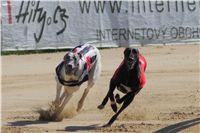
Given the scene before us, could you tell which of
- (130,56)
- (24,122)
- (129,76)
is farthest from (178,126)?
(24,122)

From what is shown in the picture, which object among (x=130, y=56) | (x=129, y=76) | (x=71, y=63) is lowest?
(x=129, y=76)

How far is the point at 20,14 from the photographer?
20500mm

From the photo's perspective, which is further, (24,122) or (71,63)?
(24,122)

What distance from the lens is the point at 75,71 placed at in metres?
10.5

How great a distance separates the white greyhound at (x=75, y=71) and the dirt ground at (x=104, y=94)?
302 millimetres

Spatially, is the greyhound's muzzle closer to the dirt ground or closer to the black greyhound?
the black greyhound

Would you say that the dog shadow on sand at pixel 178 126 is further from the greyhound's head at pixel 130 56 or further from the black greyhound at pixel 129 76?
the greyhound's head at pixel 130 56

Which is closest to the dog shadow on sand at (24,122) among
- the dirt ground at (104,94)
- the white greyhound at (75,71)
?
the dirt ground at (104,94)

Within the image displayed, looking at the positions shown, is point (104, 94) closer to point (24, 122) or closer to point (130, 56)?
point (24, 122)

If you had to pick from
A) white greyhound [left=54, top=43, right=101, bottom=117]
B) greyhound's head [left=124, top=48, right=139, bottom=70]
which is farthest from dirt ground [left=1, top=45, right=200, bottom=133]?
greyhound's head [left=124, top=48, right=139, bottom=70]

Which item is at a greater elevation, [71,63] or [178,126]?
[71,63]

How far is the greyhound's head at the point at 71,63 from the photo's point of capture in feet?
34.0

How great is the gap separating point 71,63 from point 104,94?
3.36 metres

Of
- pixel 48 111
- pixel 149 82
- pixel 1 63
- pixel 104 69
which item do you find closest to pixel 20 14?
pixel 1 63
